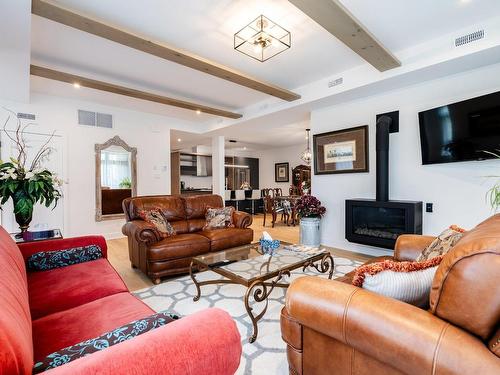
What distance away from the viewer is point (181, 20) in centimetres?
244

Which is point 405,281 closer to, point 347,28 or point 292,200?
point 347,28

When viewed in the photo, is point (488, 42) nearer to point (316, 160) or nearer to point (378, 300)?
point (316, 160)

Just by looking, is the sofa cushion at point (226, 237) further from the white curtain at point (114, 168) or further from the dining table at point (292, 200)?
the dining table at point (292, 200)

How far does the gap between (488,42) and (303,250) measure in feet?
9.00

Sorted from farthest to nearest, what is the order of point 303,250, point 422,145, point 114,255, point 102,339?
point 114,255 → point 422,145 → point 303,250 → point 102,339

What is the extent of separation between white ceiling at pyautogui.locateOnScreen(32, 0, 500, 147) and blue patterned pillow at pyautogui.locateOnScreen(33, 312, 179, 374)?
8.10 ft

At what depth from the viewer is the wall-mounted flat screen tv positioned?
257 centimetres

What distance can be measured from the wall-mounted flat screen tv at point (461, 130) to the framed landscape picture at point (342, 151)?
2.73ft

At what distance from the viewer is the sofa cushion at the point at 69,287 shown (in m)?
1.45

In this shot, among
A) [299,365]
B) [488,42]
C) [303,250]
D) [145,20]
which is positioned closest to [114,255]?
[303,250]

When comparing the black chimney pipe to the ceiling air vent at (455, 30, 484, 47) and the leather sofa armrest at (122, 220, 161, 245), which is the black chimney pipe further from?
the leather sofa armrest at (122, 220, 161, 245)

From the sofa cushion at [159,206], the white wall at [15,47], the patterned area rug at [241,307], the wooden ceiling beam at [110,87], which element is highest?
the wooden ceiling beam at [110,87]

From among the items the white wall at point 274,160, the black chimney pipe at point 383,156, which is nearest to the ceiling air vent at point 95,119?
the black chimney pipe at point 383,156

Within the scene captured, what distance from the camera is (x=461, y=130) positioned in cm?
281
